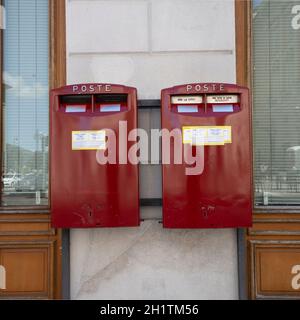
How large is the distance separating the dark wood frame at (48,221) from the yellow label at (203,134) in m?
1.44

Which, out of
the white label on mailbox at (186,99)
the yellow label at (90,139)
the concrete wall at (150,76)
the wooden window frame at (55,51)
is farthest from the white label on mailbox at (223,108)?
the wooden window frame at (55,51)

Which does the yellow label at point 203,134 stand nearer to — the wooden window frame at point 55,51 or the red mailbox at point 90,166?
the red mailbox at point 90,166

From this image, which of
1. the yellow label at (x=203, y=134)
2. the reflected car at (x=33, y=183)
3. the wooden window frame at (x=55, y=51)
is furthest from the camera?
the reflected car at (x=33, y=183)

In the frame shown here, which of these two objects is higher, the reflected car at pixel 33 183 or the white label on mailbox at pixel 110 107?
the white label on mailbox at pixel 110 107

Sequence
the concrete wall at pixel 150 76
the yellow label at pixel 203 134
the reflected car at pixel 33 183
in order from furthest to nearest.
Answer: the reflected car at pixel 33 183, the concrete wall at pixel 150 76, the yellow label at pixel 203 134

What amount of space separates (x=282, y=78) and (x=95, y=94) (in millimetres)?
1986

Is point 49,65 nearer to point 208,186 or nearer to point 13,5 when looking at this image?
point 13,5

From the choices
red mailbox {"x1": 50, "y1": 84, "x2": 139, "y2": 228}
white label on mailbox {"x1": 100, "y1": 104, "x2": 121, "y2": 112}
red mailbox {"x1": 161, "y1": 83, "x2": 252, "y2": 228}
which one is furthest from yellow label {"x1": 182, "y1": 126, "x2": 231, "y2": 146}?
white label on mailbox {"x1": 100, "y1": 104, "x2": 121, "y2": 112}

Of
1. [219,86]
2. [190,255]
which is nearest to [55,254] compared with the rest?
[190,255]

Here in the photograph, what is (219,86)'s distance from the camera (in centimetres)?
309

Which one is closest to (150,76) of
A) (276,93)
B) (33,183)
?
(276,93)

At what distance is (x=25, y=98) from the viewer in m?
3.87

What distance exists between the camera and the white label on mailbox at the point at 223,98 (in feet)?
10.2

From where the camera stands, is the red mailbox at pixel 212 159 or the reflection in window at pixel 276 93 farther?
the reflection in window at pixel 276 93
